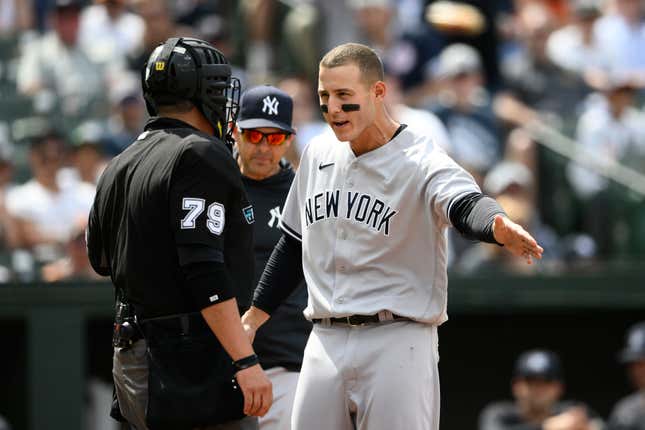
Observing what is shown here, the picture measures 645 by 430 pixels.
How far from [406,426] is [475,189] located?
882 mm

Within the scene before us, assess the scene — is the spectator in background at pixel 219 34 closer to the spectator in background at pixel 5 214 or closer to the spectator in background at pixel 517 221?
the spectator in background at pixel 5 214

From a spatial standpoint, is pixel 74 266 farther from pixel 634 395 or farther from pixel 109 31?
pixel 634 395

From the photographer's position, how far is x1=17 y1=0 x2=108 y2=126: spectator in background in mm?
11086

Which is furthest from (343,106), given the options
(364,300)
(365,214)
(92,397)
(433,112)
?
(433,112)

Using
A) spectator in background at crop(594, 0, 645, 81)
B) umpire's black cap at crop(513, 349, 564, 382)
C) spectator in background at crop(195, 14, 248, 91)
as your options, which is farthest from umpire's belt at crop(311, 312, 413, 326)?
spectator in background at crop(594, 0, 645, 81)

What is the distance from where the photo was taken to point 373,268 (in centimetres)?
463

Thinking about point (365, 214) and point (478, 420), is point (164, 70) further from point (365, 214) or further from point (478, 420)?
point (478, 420)

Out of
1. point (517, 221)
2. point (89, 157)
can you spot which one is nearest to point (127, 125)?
point (89, 157)

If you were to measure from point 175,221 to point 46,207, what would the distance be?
560 cm

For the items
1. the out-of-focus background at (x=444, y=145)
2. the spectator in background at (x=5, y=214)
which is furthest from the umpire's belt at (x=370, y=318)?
the spectator in background at (x=5, y=214)

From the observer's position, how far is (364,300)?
4.61m

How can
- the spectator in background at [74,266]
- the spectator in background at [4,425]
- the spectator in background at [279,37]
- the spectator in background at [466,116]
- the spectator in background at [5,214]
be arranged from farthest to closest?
the spectator in background at [279,37]
the spectator in background at [466,116]
the spectator in background at [5,214]
the spectator in background at [74,266]
the spectator in background at [4,425]

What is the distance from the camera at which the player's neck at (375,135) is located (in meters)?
4.70

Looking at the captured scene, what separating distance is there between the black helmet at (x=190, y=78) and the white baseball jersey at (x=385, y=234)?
21.0 inches
